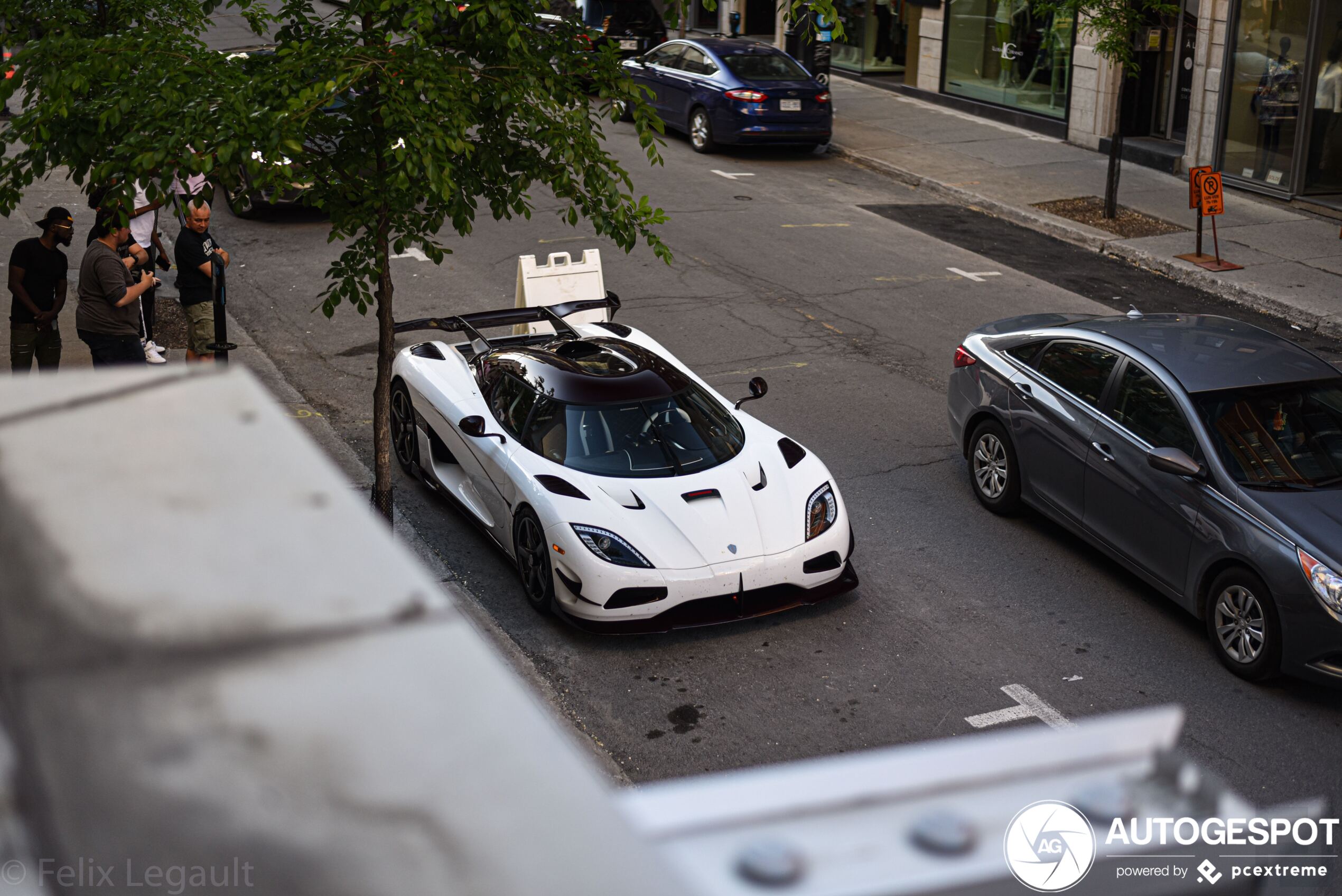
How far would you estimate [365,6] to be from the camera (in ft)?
23.1

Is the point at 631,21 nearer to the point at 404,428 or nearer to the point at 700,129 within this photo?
the point at 700,129

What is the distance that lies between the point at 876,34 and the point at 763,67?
26.0 ft

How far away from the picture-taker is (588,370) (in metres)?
8.23

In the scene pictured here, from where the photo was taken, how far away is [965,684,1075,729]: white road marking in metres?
6.54

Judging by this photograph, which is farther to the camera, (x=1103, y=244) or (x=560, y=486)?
(x=1103, y=244)

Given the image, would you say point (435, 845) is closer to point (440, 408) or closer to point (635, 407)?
point (635, 407)

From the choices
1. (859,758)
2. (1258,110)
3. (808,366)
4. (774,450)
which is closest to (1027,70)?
(1258,110)

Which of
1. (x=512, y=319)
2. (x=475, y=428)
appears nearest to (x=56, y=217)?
(x=512, y=319)

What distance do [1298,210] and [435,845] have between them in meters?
19.5

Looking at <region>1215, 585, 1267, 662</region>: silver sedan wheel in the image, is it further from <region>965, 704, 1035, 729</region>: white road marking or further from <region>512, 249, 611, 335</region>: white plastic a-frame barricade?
<region>512, 249, 611, 335</region>: white plastic a-frame barricade

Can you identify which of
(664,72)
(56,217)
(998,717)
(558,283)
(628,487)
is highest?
(664,72)

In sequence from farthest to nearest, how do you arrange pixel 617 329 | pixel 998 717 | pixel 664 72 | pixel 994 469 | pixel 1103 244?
1. pixel 664 72
2. pixel 1103 244
3. pixel 617 329
4. pixel 994 469
5. pixel 998 717

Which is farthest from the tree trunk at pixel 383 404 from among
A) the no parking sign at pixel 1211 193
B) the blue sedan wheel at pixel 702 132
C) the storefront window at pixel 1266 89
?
the storefront window at pixel 1266 89

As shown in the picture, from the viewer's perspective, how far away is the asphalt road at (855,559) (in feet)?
21.5
